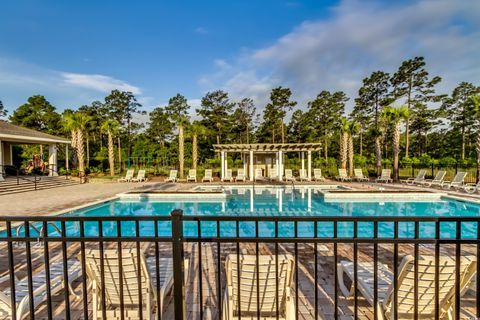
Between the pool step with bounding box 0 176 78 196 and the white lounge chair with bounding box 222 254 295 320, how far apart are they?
617 inches

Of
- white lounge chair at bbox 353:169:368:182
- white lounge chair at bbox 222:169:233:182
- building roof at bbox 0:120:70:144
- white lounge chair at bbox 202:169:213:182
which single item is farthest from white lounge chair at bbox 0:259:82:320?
white lounge chair at bbox 353:169:368:182

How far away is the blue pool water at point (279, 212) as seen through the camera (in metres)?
7.32

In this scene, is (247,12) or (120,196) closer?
(247,12)

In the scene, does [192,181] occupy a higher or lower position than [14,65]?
lower

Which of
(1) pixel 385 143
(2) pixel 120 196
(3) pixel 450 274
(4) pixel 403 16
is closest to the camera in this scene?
(3) pixel 450 274

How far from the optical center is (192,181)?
19141 mm

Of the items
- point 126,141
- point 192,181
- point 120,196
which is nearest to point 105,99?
point 126,141

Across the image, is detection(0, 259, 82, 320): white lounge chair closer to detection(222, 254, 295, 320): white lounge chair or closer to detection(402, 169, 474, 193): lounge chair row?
detection(222, 254, 295, 320): white lounge chair

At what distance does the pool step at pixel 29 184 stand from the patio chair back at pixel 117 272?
14644mm

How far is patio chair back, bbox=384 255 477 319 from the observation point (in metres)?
2.00

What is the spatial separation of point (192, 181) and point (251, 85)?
21.0 metres

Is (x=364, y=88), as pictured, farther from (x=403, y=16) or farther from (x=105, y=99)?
(x=105, y=99)

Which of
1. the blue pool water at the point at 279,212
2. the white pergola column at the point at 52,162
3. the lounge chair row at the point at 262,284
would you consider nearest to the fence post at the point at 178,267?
the lounge chair row at the point at 262,284

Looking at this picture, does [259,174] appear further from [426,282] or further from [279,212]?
[426,282]
